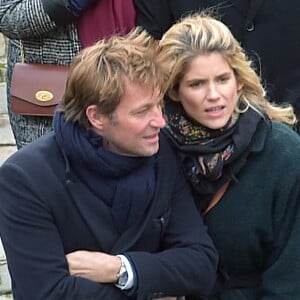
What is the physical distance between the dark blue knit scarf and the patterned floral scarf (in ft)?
0.54

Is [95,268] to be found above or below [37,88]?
below

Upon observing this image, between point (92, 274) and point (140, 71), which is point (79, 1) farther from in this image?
point (92, 274)

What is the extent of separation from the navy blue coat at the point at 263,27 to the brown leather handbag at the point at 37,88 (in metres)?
0.35

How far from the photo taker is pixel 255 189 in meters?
Result: 2.80

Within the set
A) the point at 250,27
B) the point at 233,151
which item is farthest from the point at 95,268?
the point at 250,27

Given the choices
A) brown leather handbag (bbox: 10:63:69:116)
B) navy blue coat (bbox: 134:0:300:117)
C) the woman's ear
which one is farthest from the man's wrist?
navy blue coat (bbox: 134:0:300:117)

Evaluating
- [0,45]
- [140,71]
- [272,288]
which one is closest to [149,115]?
[140,71]

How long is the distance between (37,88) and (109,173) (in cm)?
81

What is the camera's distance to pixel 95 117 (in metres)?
2.60

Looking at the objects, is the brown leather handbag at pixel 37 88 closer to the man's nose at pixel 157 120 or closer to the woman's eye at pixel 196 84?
the woman's eye at pixel 196 84

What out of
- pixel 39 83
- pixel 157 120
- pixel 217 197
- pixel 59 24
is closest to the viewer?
pixel 157 120

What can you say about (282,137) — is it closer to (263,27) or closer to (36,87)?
(263,27)

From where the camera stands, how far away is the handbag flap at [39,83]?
3256mm

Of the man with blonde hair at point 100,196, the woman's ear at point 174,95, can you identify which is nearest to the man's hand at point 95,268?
the man with blonde hair at point 100,196
